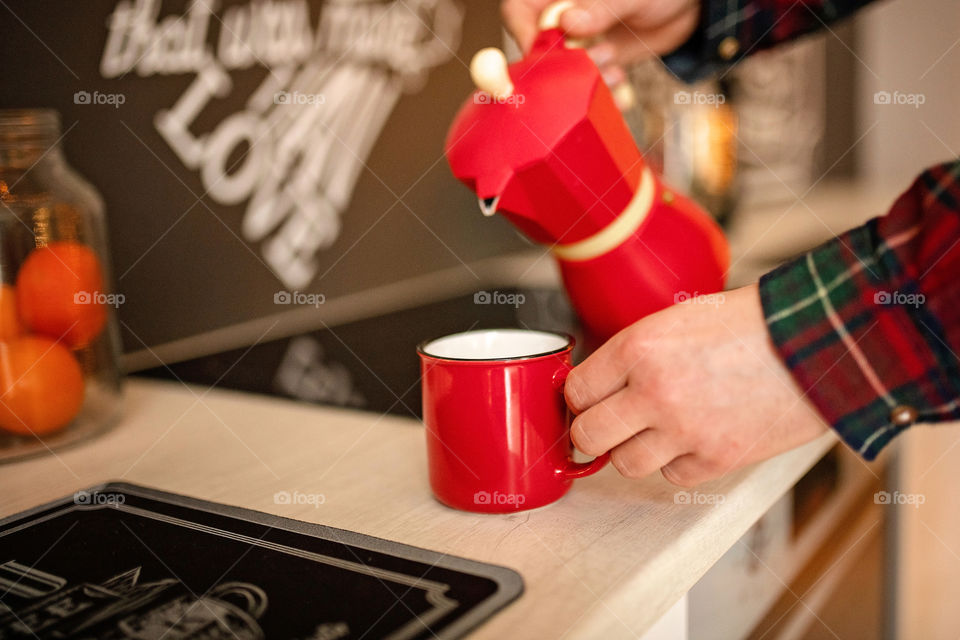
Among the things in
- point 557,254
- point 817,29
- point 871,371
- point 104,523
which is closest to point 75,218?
point 104,523

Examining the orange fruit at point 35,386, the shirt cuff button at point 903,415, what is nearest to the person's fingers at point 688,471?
the shirt cuff button at point 903,415

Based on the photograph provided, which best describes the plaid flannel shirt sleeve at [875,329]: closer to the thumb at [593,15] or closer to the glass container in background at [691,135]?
the thumb at [593,15]

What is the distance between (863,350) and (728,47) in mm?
563

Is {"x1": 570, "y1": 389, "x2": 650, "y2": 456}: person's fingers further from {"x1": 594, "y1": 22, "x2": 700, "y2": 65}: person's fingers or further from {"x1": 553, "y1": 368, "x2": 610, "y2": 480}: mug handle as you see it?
{"x1": 594, "y1": 22, "x2": 700, "y2": 65}: person's fingers

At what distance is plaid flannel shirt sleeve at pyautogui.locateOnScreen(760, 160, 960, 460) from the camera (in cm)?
48

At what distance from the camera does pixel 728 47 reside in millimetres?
934

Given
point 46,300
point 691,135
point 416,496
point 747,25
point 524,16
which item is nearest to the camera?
point 416,496

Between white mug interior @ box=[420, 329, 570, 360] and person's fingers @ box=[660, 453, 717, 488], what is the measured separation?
124 millimetres

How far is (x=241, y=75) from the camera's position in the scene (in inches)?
38.8

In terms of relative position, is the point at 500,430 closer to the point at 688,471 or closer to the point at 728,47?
the point at 688,471

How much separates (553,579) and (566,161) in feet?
1.03

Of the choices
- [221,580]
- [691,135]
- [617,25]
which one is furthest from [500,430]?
[691,135]

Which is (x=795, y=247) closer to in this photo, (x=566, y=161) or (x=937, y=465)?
(x=937, y=465)

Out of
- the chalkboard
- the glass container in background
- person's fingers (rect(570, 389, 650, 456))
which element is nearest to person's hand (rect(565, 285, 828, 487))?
person's fingers (rect(570, 389, 650, 456))
